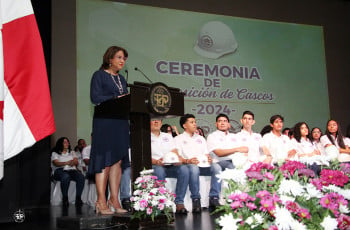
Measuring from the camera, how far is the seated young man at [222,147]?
4465 millimetres

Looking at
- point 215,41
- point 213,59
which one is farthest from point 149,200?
point 215,41

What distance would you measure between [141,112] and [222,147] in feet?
6.92

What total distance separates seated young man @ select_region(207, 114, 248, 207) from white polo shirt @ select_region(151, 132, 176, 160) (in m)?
0.52

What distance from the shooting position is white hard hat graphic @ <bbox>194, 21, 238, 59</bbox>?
7492mm

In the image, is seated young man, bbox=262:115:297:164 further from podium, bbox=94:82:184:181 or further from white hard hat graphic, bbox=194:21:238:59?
white hard hat graphic, bbox=194:21:238:59

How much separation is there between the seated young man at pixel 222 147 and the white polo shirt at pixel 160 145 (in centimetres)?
52

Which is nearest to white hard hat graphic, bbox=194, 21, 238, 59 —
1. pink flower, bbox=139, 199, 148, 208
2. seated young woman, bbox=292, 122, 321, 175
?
seated young woman, bbox=292, 122, 321, 175

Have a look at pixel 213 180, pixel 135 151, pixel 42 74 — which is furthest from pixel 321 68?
pixel 42 74

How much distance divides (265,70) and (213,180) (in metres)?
4.02

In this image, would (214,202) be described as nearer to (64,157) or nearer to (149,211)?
(149,211)

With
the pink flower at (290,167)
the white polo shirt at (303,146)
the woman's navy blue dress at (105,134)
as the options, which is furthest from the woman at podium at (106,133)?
the white polo shirt at (303,146)

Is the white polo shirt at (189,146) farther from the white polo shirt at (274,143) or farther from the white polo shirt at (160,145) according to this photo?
the white polo shirt at (274,143)

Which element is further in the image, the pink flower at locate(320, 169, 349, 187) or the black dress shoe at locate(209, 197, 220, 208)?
the black dress shoe at locate(209, 197, 220, 208)

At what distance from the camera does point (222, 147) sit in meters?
4.62
